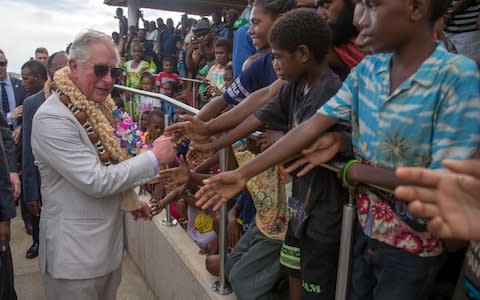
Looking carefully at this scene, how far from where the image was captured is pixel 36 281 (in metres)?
3.79

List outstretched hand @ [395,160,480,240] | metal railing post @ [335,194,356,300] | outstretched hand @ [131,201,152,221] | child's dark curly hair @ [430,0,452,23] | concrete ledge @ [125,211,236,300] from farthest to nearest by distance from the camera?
concrete ledge @ [125,211,236,300]
outstretched hand @ [131,201,152,221]
metal railing post @ [335,194,356,300]
child's dark curly hair @ [430,0,452,23]
outstretched hand @ [395,160,480,240]

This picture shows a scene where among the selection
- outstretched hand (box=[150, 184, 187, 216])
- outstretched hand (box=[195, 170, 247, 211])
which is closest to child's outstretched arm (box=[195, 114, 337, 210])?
outstretched hand (box=[195, 170, 247, 211])

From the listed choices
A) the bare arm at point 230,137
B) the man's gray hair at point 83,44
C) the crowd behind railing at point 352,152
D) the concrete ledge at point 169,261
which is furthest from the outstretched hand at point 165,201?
the man's gray hair at point 83,44

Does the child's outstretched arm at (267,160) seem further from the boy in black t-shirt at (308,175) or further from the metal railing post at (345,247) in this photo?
the metal railing post at (345,247)

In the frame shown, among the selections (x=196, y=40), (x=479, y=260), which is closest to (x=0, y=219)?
(x=479, y=260)

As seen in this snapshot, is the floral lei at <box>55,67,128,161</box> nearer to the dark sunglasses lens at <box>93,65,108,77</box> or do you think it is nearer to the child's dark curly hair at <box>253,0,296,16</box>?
the dark sunglasses lens at <box>93,65,108,77</box>

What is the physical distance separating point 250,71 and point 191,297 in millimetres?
1506

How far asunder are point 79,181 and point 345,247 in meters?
1.28

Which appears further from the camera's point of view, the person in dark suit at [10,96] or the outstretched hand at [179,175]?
the person in dark suit at [10,96]

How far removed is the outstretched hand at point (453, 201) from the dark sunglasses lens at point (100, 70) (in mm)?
→ 1679

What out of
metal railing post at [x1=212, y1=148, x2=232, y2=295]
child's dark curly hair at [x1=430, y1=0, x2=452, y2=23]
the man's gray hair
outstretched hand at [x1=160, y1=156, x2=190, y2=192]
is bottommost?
metal railing post at [x1=212, y1=148, x2=232, y2=295]

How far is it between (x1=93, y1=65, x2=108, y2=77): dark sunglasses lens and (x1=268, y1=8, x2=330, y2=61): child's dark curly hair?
0.93 meters

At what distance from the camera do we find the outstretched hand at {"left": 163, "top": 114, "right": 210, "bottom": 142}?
6.72ft

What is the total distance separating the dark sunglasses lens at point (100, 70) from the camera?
2013mm
